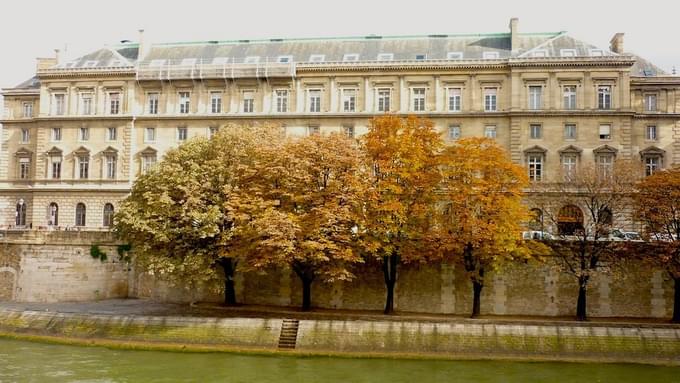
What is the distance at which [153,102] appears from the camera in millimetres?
66688

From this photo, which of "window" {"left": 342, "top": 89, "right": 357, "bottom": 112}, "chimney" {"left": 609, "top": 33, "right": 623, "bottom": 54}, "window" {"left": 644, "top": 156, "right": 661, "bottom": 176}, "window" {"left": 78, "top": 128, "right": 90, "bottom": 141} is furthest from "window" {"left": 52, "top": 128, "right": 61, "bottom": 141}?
"window" {"left": 644, "top": 156, "right": 661, "bottom": 176}

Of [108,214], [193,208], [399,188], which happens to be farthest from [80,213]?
[399,188]

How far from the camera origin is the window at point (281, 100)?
212ft

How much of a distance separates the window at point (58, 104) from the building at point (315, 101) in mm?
117

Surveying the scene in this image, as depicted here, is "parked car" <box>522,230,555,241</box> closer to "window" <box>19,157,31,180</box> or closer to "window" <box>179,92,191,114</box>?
"window" <box>179,92,191,114</box>

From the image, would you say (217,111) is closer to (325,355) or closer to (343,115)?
(343,115)

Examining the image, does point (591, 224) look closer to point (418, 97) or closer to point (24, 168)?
point (418, 97)

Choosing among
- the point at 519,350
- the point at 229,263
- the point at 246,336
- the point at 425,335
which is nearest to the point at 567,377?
the point at 519,350

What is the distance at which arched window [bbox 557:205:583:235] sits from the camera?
41312 mm

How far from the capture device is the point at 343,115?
207 feet

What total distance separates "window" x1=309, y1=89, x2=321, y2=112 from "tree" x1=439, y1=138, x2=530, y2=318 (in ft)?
78.7

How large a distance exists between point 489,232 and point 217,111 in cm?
3354

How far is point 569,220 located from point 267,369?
1922 cm

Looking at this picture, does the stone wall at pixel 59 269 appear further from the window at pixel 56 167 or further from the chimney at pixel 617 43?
the chimney at pixel 617 43
